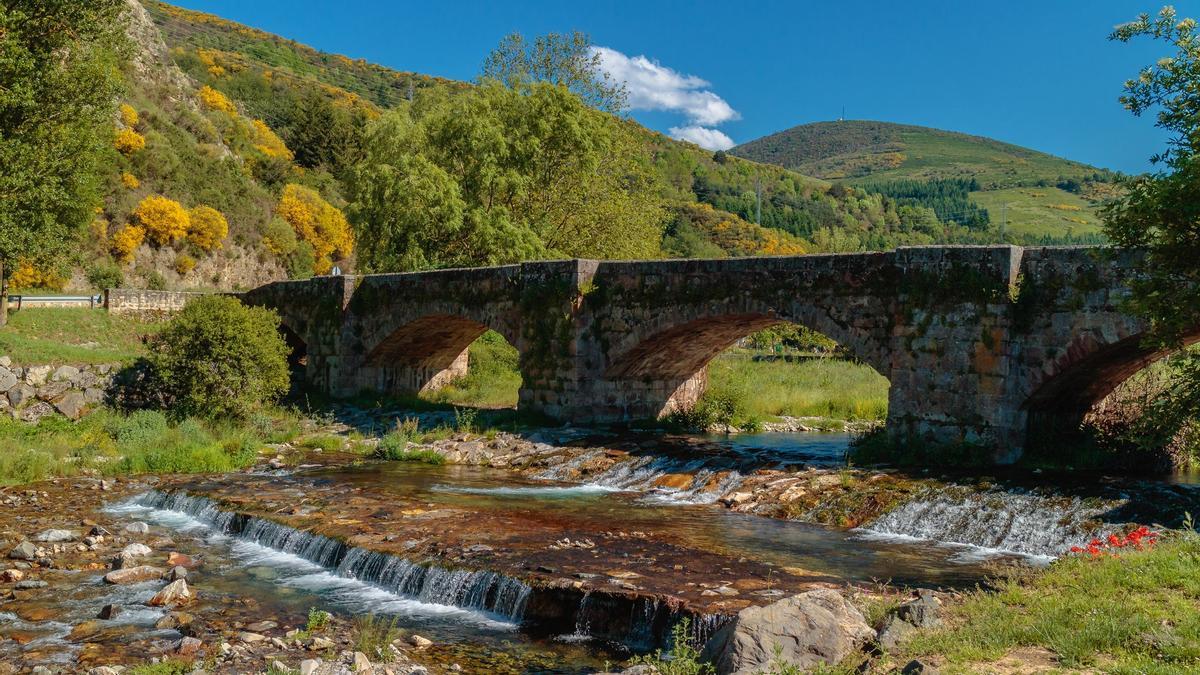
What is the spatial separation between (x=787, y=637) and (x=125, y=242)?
40.3 meters

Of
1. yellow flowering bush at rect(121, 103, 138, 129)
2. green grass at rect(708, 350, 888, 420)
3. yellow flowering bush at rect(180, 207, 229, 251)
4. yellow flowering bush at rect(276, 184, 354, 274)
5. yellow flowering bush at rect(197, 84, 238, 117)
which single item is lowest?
green grass at rect(708, 350, 888, 420)

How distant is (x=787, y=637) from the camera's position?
7.17 meters

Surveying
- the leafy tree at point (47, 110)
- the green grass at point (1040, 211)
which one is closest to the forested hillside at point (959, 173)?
the green grass at point (1040, 211)

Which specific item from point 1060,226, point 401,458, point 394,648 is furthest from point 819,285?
point 1060,226

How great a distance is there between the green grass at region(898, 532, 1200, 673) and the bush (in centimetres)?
1842

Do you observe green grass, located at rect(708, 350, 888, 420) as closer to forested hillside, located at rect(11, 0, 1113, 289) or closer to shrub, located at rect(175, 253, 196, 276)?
forested hillside, located at rect(11, 0, 1113, 289)

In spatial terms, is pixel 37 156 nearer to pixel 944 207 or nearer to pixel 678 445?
pixel 678 445

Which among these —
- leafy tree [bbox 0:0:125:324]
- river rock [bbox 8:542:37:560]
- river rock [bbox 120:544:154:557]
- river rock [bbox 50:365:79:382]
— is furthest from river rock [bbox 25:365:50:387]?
river rock [bbox 120:544:154:557]

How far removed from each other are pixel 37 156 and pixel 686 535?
1852cm

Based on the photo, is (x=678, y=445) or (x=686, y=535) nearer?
(x=686, y=535)

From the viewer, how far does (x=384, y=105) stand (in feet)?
328

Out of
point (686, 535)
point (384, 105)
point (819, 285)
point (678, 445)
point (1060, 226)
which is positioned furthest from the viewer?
point (384, 105)

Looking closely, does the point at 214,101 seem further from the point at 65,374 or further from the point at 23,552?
the point at 23,552

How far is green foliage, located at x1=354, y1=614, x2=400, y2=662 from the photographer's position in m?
8.56
